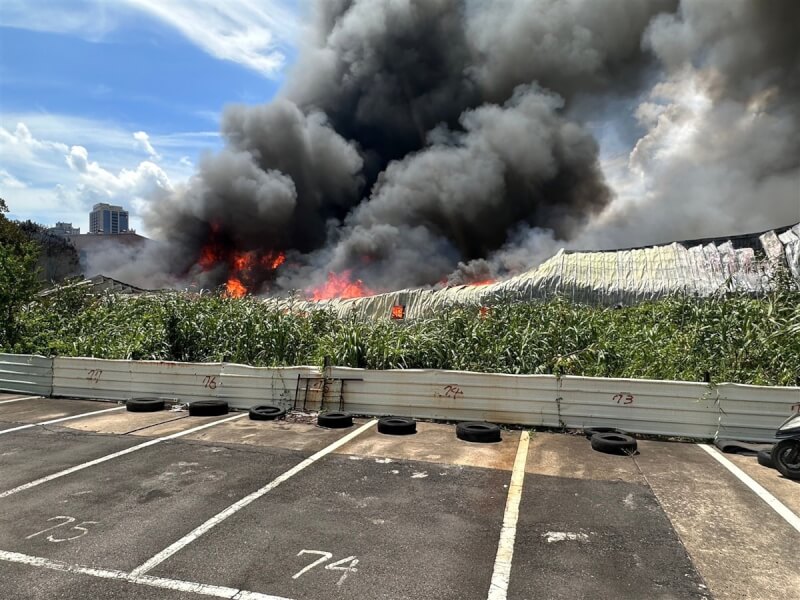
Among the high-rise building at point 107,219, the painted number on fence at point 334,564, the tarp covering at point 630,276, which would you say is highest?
the high-rise building at point 107,219

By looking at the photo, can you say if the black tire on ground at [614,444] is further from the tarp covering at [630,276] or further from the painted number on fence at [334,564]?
the tarp covering at [630,276]

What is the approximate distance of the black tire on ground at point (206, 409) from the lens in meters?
7.64

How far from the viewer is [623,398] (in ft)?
21.4

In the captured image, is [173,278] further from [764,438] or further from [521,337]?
[764,438]

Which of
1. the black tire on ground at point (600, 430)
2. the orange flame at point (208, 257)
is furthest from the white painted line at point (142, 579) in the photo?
the orange flame at point (208, 257)

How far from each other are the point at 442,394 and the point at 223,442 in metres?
3.03

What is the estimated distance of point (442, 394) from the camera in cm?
719

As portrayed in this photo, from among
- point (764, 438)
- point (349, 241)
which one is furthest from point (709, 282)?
point (349, 241)

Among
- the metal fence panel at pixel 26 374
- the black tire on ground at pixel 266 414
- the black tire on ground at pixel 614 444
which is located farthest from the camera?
the metal fence panel at pixel 26 374

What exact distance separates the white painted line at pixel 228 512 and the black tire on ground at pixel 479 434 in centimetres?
144

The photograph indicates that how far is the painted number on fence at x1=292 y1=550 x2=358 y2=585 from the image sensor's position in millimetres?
3230

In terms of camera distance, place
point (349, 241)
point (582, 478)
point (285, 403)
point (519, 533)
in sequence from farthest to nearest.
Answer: point (349, 241), point (285, 403), point (582, 478), point (519, 533)

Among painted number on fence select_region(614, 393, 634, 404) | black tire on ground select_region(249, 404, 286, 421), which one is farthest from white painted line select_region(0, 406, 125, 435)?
painted number on fence select_region(614, 393, 634, 404)

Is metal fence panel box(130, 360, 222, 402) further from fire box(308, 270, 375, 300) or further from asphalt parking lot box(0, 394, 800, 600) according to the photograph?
fire box(308, 270, 375, 300)
